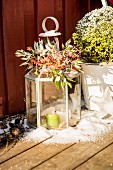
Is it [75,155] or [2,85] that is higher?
[2,85]

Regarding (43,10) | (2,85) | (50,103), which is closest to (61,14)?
(43,10)

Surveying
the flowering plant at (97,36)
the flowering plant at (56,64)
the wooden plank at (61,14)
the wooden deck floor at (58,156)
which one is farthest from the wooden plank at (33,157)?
the wooden plank at (61,14)

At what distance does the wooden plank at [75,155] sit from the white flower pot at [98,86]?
17.2 inches

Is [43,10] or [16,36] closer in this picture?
[16,36]

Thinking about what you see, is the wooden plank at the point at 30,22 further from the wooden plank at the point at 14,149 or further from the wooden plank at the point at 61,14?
the wooden plank at the point at 14,149

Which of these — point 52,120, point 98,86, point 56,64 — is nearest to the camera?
point 56,64

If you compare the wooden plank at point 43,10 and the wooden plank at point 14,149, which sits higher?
the wooden plank at point 43,10

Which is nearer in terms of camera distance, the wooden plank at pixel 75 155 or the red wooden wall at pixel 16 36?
the wooden plank at pixel 75 155

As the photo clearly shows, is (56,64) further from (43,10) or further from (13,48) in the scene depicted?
(43,10)

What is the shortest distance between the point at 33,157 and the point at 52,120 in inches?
15.3

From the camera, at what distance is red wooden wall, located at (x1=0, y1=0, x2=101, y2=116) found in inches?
96.7

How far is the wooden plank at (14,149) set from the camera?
1945mm

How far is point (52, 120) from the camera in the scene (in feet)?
7.41

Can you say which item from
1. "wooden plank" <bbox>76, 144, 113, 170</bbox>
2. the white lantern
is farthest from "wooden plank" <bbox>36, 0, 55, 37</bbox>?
"wooden plank" <bbox>76, 144, 113, 170</bbox>
